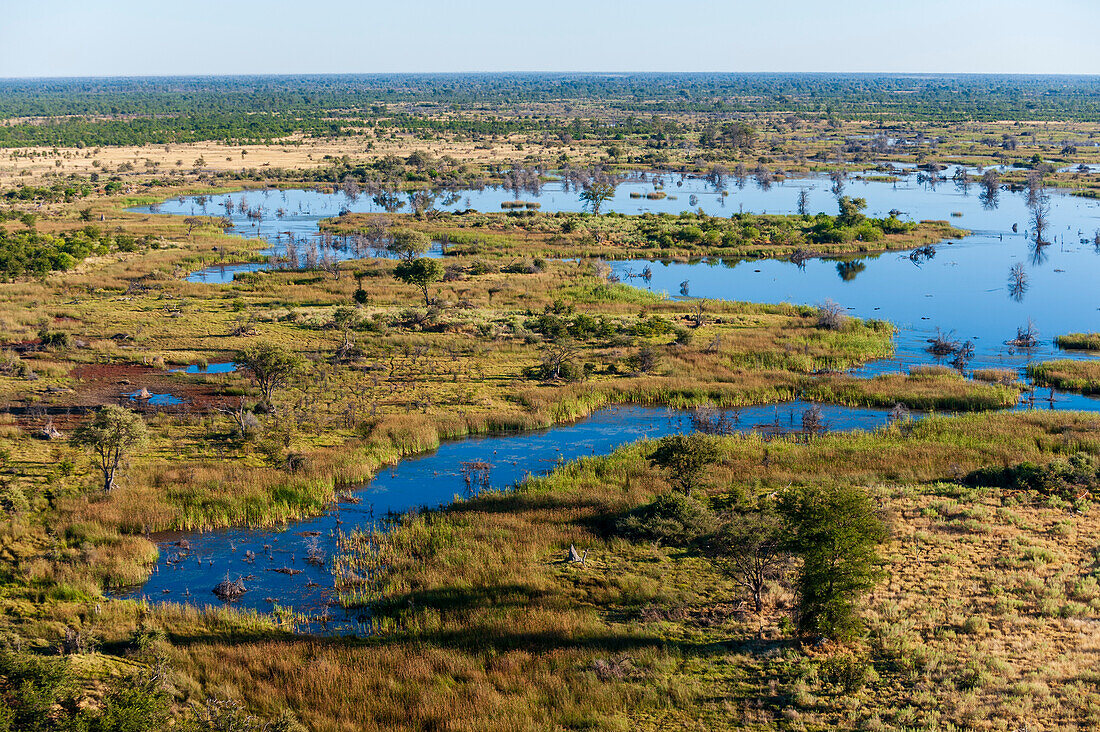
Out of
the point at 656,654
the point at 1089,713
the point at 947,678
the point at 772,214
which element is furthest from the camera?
the point at 772,214

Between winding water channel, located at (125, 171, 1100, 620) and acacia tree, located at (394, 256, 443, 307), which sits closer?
winding water channel, located at (125, 171, 1100, 620)

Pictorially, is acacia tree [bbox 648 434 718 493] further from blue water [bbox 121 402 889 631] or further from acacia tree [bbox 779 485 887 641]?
acacia tree [bbox 779 485 887 641]

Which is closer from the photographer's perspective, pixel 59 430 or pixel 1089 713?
pixel 1089 713

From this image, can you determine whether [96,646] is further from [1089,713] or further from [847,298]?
[847,298]

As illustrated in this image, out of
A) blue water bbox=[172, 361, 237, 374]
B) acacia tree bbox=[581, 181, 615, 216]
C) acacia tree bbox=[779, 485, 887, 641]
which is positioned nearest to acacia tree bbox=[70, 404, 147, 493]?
blue water bbox=[172, 361, 237, 374]

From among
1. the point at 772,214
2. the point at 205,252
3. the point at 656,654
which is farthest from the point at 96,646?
the point at 772,214

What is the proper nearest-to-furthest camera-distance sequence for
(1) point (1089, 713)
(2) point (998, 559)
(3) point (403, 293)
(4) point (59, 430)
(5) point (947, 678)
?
(1) point (1089, 713), (5) point (947, 678), (2) point (998, 559), (4) point (59, 430), (3) point (403, 293)

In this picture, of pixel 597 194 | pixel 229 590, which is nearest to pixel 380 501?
pixel 229 590

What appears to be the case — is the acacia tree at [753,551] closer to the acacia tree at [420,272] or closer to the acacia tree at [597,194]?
the acacia tree at [420,272]
